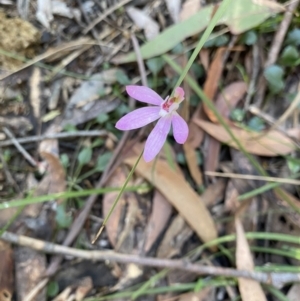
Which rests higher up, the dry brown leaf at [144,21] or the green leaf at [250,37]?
the dry brown leaf at [144,21]

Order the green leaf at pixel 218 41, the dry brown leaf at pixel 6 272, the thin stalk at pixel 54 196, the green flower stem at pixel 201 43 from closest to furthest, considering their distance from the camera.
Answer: the green flower stem at pixel 201 43 → the thin stalk at pixel 54 196 → the dry brown leaf at pixel 6 272 → the green leaf at pixel 218 41

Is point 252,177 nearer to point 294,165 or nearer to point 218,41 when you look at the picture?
point 294,165

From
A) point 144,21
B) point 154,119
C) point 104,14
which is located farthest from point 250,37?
point 154,119

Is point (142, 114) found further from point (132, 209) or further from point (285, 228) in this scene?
point (285, 228)

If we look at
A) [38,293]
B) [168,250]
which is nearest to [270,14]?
[168,250]

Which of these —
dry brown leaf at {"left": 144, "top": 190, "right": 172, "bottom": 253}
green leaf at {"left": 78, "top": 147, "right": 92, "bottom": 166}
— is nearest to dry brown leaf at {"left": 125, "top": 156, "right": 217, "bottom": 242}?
dry brown leaf at {"left": 144, "top": 190, "right": 172, "bottom": 253}

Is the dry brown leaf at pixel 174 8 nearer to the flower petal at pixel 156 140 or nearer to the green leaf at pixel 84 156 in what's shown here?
the green leaf at pixel 84 156

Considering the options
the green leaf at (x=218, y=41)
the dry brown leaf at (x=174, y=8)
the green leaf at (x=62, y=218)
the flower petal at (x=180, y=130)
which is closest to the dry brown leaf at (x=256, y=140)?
the green leaf at (x=218, y=41)

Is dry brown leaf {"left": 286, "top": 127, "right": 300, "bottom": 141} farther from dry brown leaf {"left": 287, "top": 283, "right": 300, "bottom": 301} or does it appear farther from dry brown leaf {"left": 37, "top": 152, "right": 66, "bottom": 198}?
dry brown leaf {"left": 37, "top": 152, "right": 66, "bottom": 198}
